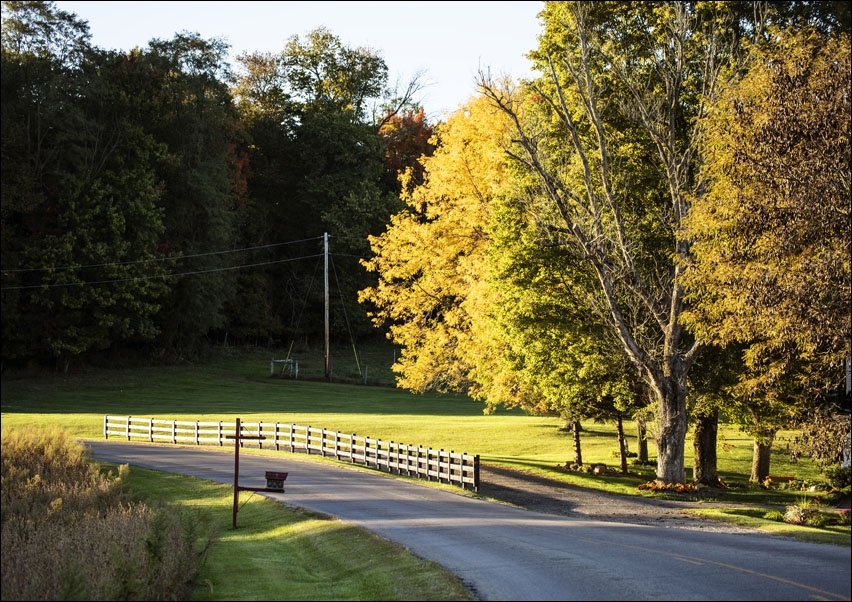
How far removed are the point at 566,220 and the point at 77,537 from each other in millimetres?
16539

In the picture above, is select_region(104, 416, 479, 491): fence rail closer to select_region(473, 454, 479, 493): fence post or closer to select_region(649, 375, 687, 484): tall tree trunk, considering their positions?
select_region(473, 454, 479, 493): fence post

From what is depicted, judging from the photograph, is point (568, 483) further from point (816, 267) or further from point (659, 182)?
point (816, 267)

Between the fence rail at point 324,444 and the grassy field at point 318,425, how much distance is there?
2157 millimetres

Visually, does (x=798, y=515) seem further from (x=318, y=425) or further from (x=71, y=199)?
(x=71, y=199)

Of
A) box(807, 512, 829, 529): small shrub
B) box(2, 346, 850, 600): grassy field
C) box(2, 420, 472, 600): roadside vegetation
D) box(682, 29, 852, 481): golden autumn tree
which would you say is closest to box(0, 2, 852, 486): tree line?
box(682, 29, 852, 481): golden autumn tree

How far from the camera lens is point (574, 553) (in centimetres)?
1560

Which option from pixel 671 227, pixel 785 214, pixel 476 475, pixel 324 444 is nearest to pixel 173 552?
pixel 476 475

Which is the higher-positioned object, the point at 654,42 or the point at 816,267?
the point at 654,42

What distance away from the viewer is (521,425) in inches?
1992

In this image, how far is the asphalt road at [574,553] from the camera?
A: 12.6m

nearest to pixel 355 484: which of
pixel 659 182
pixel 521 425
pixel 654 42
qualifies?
pixel 659 182

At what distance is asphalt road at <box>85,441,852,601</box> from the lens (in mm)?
12569

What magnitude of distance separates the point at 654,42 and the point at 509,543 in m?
18.5

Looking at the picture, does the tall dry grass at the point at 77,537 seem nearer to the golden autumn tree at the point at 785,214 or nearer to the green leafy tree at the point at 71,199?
the golden autumn tree at the point at 785,214
